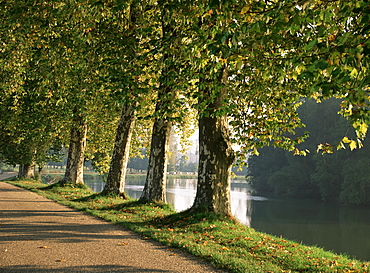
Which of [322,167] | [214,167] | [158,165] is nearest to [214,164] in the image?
[214,167]

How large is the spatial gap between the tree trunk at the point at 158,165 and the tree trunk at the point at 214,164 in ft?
10.8

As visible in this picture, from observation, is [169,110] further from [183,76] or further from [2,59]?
[2,59]

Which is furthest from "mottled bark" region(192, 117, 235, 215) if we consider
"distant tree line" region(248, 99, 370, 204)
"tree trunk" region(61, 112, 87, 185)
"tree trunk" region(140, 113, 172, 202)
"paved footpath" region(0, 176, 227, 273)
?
"distant tree line" region(248, 99, 370, 204)

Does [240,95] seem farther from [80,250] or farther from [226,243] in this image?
[80,250]

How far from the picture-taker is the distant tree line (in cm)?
4753

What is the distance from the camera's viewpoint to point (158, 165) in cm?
1541

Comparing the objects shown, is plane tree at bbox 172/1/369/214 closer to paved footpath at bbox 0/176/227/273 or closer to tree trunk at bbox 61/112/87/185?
paved footpath at bbox 0/176/227/273

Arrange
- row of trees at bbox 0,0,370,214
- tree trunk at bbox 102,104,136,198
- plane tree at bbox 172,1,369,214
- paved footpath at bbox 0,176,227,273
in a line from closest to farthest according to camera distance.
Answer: row of trees at bbox 0,0,370,214 → paved footpath at bbox 0,176,227,273 → plane tree at bbox 172,1,369,214 → tree trunk at bbox 102,104,136,198

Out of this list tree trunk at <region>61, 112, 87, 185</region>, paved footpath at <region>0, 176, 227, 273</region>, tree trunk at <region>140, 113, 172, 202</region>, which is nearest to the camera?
paved footpath at <region>0, 176, 227, 273</region>

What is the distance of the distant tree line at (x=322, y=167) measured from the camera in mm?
47531

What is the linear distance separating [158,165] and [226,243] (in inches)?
265

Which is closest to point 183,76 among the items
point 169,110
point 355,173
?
point 169,110

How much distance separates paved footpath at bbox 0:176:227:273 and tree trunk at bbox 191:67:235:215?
10.1 ft

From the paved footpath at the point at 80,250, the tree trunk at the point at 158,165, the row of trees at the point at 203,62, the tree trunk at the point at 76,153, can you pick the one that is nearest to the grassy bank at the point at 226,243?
the paved footpath at the point at 80,250
